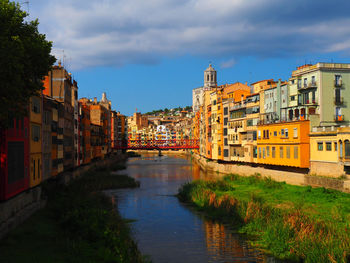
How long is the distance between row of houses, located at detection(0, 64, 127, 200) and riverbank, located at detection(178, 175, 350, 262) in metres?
15.9

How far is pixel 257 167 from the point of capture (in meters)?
70.5

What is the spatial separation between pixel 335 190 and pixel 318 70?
65.7 ft

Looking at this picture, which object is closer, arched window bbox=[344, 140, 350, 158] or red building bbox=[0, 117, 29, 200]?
red building bbox=[0, 117, 29, 200]

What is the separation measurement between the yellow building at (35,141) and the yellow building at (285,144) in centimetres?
3266

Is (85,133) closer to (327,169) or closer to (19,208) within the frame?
(327,169)

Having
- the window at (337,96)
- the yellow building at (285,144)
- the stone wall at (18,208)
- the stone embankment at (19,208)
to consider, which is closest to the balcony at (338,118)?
the window at (337,96)

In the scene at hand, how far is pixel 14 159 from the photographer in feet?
96.3

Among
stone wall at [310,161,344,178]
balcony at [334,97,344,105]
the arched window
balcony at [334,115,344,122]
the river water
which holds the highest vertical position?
balcony at [334,97,344,105]

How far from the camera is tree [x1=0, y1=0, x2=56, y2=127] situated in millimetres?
20188

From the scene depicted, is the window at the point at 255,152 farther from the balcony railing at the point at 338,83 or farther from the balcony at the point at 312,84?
the balcony railing at the point at 338,83

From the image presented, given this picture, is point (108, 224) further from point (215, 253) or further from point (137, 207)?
point (137, 207)

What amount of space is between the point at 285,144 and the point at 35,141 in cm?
3532

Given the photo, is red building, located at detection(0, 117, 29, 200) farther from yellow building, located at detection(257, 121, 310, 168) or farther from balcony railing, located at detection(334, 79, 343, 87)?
balcony railing, located at detection(334, 79, 343, 87)

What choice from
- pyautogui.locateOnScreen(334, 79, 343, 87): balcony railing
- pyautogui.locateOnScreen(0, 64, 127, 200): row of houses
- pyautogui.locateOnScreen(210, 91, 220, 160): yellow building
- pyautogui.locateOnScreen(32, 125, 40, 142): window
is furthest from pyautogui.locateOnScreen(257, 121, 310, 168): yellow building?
pyautogui.locateOnScreen(32, 125, 40, 142): window
